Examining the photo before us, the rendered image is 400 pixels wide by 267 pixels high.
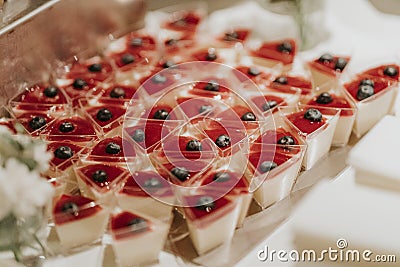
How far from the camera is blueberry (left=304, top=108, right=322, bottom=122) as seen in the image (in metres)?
2.38

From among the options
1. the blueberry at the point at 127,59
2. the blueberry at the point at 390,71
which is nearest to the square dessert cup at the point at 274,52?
the blueberry at the point at 390,71

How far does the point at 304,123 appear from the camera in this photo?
2377 mm

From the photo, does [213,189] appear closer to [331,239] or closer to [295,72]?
[331,239]

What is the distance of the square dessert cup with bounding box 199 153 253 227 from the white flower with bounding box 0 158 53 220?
0.57 m

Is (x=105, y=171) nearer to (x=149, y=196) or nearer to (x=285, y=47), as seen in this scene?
(x=149, y=196)

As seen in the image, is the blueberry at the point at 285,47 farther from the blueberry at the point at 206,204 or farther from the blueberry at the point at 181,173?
the blueberry at the point at 206,204

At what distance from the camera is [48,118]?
8.03 feet

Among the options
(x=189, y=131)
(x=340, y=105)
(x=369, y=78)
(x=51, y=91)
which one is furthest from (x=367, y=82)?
(x=51, y=91)

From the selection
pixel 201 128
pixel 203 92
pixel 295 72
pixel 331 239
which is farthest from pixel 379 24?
pixel 331 239

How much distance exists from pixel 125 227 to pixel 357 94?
108cm

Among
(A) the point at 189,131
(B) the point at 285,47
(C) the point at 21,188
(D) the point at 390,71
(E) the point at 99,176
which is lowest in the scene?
(D) the point at 390,71

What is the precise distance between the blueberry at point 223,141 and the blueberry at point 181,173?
7.7 inches

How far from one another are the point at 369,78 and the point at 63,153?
48.3 inches

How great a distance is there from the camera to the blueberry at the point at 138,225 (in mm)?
1929
